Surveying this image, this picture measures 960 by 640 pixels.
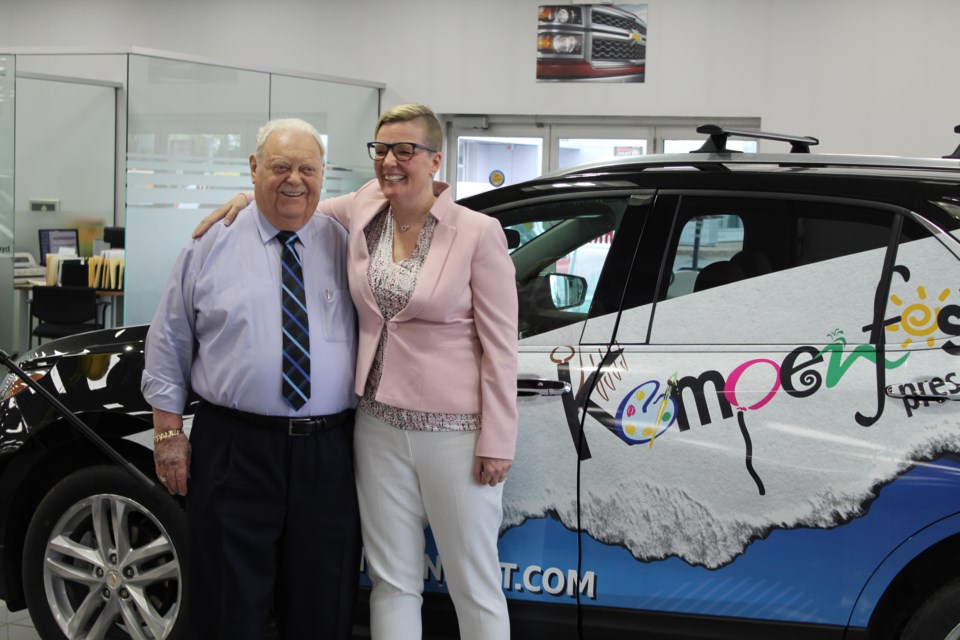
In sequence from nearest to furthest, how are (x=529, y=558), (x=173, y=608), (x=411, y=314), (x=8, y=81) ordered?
(x=411, y=314) < (x=529, y=558) < (x=173, y=608) < (x=8, y=81)

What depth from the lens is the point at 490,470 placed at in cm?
203

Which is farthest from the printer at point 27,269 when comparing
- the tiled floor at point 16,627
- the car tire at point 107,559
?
the car tire at point 107,559

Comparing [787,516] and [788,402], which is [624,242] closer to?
[788,402]

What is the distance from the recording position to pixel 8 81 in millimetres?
6781

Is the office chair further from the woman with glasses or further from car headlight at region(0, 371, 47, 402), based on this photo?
the woman with glasses

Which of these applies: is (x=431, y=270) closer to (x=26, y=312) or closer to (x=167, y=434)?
(x=167, y=434)

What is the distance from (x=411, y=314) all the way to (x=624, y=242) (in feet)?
1.86

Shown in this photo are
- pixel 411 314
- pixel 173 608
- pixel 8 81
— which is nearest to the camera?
pixel 411 314

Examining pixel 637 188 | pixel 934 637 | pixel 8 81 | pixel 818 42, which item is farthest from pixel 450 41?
pixel 934 637

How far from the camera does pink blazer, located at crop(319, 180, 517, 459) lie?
6.60 feet

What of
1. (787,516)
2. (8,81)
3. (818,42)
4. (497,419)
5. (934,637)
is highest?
(818,42)

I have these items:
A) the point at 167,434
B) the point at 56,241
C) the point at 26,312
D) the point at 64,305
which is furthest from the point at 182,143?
the point at 167,434

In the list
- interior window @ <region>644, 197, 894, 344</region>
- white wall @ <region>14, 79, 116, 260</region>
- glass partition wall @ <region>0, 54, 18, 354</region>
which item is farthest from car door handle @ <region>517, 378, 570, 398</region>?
white wall @ <region>14, 79, 116, 260</region>

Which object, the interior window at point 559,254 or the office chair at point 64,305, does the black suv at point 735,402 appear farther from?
the office chair at point 64,305
